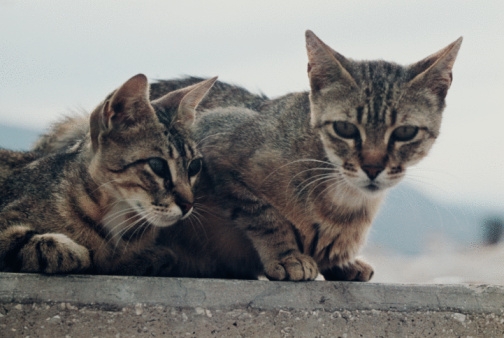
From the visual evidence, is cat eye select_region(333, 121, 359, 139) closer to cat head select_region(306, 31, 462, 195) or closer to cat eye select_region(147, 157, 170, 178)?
cat head select_region(306, 31, 462, 195)

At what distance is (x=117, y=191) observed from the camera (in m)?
2.48

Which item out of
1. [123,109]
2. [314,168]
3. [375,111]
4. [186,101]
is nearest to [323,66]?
[375,111]

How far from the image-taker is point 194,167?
2676mm

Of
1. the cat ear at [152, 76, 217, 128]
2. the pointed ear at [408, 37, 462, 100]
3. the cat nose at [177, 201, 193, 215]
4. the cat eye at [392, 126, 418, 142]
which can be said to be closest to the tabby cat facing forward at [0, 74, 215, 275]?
the cat nose at [177, 201, 193, 215]

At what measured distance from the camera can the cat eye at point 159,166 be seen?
8.12 ft

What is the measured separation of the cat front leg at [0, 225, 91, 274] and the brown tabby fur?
66 centimetres

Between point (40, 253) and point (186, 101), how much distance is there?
3.32ft

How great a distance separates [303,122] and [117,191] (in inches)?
35.7

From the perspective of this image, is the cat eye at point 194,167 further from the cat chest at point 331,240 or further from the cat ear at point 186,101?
the cat chest at point 331,240

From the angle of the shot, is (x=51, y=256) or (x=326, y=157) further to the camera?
(x=326, y=157)

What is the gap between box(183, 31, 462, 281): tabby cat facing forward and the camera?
2537 millimetres

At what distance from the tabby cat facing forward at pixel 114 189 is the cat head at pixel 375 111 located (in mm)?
625

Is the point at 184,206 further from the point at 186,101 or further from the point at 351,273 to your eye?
the point at 351,273

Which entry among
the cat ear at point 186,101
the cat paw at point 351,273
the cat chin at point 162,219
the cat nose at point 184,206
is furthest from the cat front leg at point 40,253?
the cat paw at point 351,273
